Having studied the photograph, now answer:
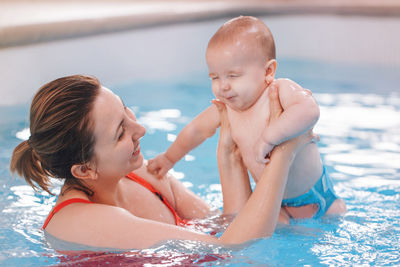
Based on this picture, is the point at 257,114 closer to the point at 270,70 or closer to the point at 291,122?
the point at 270,70

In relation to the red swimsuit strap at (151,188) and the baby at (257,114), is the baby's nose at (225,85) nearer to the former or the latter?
the baby at (257,114)

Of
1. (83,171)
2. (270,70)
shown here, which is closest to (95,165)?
(83,171)

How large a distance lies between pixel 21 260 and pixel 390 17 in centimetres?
566

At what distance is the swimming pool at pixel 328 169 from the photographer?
2.01 m

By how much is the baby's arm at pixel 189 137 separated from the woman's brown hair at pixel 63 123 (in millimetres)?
572

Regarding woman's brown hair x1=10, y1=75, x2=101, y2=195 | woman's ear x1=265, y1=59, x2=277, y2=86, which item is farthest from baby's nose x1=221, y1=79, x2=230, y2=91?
woman's brown hair x1=10, y1=75, x2=101, y2=195

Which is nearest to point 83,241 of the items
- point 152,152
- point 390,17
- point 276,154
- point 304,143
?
point 276,154

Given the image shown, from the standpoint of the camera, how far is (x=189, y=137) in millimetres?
2404

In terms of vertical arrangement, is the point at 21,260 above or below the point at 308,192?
below

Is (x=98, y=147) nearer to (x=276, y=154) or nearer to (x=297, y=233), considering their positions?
(x=276, y=154)

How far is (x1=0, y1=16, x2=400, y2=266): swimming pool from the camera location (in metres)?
2.01

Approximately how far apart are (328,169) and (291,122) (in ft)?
4.96

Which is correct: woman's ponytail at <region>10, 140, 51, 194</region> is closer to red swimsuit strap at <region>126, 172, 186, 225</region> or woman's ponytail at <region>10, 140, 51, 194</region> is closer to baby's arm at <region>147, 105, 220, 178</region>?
red swimsuit strap at <region>126, 172, 186, 225</region>

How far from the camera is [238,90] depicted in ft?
6.82
